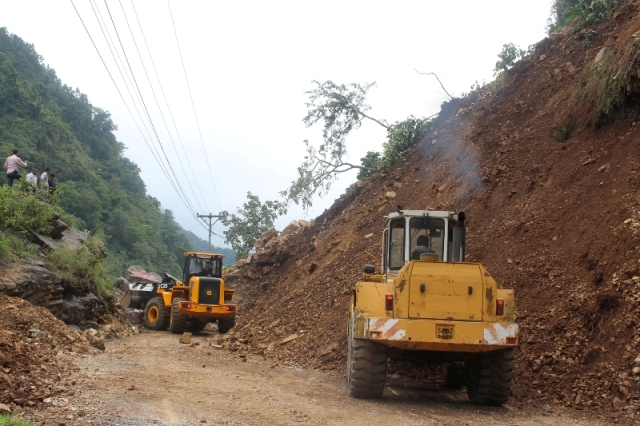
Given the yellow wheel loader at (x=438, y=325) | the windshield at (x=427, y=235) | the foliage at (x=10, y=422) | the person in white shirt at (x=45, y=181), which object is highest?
the person in white shirt at (x=45, y=181)

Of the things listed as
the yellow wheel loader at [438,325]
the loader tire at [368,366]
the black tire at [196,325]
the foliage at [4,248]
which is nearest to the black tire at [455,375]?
the yellow wheel loader at [438,325]

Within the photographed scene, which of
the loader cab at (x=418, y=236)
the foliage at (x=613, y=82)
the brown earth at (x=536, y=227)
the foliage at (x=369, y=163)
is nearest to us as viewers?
the brown earth at (x=536, y=227)

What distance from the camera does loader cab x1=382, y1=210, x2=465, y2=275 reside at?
8844 millimetres

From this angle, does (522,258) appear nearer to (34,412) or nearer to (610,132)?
(610,132)

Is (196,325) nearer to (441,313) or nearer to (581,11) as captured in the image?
(441,313)

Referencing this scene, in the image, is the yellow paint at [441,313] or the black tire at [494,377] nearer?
the yellow paint at [441,313]

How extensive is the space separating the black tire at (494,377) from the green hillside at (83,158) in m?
38.2

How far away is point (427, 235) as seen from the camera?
29.5ft

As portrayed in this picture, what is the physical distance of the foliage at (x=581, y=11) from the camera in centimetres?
1750

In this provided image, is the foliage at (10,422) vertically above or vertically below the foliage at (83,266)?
below

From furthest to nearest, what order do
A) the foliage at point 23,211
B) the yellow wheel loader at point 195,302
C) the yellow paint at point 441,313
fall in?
1. the yellow wheel loader at point 195,302
2. the foliage at point 23,211
3. the yellow paint at point 441,313

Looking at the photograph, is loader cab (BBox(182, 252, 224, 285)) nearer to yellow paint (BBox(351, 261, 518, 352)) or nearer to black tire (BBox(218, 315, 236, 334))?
black tire (BBox(218, 315, 236, 334))

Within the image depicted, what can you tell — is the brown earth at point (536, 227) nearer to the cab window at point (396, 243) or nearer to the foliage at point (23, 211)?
the cab window at point (396, 243)

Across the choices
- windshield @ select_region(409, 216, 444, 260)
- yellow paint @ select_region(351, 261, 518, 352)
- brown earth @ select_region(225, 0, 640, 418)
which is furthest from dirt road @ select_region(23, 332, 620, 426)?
windshield @ select_region(409, 216, 444, 260)
